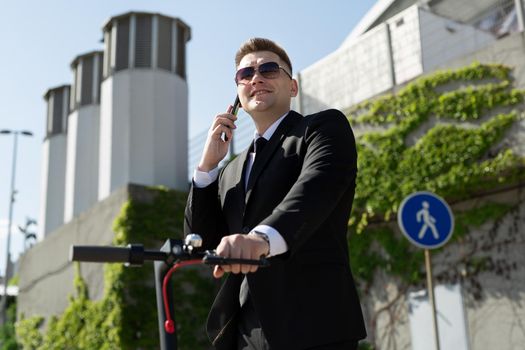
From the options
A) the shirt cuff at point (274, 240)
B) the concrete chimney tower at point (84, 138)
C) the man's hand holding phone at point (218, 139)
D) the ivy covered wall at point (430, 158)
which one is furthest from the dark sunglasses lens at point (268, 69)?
the concrete chimney tower at point (84, 138)

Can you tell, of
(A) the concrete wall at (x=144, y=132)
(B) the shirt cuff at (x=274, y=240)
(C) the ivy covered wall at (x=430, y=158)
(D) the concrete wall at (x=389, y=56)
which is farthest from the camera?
(A) the concrete wall at (x=144, y=132)

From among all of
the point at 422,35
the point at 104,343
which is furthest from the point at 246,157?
the point at 104,343

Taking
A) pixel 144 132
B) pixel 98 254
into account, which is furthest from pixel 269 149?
pixel 144 132

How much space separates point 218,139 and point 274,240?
652mm

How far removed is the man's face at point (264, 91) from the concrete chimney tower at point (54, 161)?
64.1ft

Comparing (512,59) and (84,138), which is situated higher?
(84,138)

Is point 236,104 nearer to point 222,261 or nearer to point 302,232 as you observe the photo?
point 302,232

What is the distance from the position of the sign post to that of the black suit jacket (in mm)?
3973

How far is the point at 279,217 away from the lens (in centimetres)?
175

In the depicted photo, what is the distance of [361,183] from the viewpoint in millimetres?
9414

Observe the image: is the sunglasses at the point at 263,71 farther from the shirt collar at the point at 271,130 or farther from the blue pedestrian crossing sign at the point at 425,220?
the blue pedestrian crossing sign at the point at 425,220

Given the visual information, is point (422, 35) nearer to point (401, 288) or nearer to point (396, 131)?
point (396, 131)

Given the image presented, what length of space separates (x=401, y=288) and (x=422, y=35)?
390 centimetres

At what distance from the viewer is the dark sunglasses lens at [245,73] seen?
245cm
